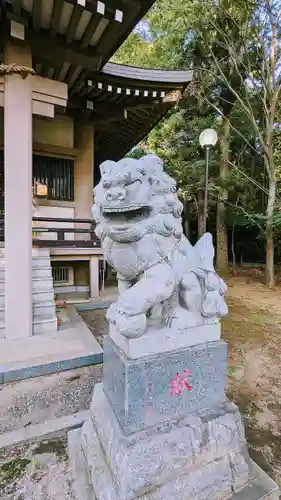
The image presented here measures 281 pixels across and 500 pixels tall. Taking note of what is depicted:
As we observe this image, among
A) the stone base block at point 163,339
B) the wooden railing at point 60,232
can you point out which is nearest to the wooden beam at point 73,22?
the wooden railing at point 60,232

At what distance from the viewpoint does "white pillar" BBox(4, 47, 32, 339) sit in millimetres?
3211

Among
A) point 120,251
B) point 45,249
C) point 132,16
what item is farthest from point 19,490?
point 132,16

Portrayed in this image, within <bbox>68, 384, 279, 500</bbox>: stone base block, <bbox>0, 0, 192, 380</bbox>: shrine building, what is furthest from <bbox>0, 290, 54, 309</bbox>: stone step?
<bbox>68, 384, 279, 500</bbox>: stone base block

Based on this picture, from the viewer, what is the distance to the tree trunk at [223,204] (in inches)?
361

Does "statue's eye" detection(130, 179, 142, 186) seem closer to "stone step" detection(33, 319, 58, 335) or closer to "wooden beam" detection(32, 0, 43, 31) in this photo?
"wooden beam" detection(32, 0, 43, 31)

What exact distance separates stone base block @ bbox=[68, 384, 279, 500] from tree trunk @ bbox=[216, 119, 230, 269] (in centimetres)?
815

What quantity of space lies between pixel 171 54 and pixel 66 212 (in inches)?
261

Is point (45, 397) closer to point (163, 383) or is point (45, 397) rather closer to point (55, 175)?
point (163, 383)

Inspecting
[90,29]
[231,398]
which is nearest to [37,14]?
[90,29]

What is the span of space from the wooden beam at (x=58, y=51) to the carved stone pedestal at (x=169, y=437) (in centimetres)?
352

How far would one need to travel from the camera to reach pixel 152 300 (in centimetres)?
135

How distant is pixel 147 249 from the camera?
137 centimetres

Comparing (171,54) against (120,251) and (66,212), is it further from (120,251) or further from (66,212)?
(120,251)

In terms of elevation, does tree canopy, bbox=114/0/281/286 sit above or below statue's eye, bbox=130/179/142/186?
above
